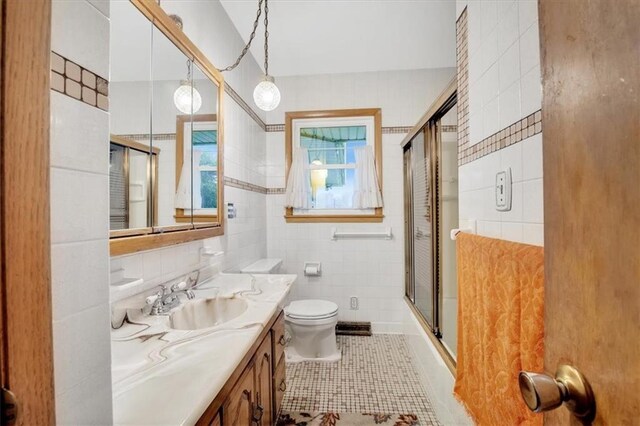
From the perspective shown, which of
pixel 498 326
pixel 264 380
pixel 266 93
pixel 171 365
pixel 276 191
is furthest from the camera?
pixel 276 191

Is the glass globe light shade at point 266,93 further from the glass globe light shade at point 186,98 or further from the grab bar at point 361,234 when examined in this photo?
the grab bar at point 361,234

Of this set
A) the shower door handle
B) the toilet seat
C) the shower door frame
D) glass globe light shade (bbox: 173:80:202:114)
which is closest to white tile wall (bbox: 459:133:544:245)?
the shower door frame

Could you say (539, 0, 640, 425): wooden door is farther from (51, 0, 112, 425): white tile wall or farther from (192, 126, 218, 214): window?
(192, 126, 218, 214): window

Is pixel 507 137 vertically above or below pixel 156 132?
below

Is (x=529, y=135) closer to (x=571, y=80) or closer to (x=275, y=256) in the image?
(x=571, y=80)

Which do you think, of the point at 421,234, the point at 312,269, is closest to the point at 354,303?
the point at 312,269

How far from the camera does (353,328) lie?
2.91m

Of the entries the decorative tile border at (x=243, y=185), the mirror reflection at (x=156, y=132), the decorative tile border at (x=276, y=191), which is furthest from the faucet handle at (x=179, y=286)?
the decorative tile border at (x=276, y=191)

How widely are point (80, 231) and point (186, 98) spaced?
1.36 meters

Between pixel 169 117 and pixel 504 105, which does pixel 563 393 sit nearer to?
pixel 504 105

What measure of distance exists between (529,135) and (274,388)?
1.54 meters

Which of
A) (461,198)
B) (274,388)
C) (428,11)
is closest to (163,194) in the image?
(274,388)

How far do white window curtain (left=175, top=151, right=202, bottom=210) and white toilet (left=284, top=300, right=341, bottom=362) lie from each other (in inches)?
45.9

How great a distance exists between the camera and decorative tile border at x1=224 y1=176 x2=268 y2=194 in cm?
209
